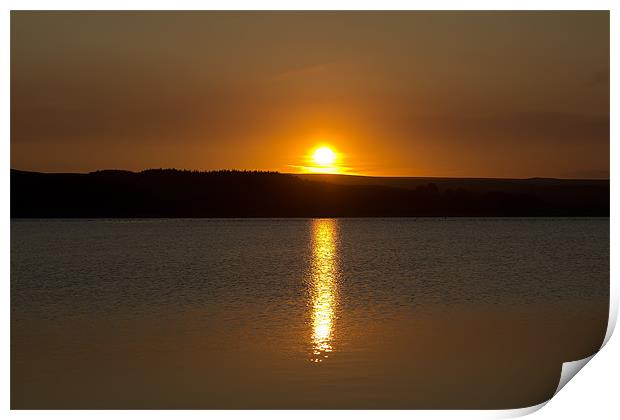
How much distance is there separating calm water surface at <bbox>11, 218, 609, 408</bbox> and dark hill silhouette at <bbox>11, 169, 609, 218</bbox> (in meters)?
8.72

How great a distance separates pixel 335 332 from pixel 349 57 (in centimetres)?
1901

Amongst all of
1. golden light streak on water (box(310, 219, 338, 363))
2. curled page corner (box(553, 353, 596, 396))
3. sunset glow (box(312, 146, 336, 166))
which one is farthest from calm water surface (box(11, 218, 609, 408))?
sunset glow (box(312, 146, 336, 166))

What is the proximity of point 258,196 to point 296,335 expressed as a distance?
1017 inches

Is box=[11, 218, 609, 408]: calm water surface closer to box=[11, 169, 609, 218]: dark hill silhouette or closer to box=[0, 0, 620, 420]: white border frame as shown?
box=[0, 0, 620, 420]: white border frame

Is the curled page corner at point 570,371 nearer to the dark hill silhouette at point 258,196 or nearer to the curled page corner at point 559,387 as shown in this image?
the curled page corner at point 559,387

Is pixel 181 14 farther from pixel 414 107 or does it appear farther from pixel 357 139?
pixel 414 107

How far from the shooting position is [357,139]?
21422 mm

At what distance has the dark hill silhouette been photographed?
2580 centimetres

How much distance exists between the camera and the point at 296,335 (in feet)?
24.4

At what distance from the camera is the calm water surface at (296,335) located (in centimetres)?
527
